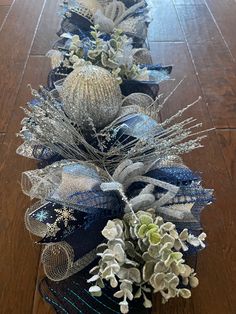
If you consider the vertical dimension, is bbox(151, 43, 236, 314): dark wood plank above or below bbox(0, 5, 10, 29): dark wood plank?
below

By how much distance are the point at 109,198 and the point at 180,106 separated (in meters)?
0.44

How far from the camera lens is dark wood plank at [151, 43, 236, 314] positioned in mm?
543

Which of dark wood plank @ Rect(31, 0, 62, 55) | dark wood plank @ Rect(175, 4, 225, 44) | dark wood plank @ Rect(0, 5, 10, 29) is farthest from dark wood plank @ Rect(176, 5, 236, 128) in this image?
dark wood plank @ Rect(0, 5, 10, 29)

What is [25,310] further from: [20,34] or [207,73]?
[20,34]

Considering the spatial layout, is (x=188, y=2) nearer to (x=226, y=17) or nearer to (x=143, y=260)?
(x=226, y=17)

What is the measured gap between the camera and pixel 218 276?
574mm

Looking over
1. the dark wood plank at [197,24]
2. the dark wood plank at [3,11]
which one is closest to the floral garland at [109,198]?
the dark wood plank at [197,24]

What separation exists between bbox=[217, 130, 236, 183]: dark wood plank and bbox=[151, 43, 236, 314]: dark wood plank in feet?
0.03

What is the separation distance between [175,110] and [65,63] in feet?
0.89

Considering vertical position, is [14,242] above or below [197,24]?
below

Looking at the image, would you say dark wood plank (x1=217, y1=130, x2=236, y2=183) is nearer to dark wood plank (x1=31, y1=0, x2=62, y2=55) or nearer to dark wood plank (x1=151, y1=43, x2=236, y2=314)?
dark wood plank (x1=151, y1=43, x2=236, y2=314)

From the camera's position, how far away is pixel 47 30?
1178mm

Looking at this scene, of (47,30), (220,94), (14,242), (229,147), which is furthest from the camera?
(47,30)

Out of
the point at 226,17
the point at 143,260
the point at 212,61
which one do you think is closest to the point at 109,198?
the point at 143,260
